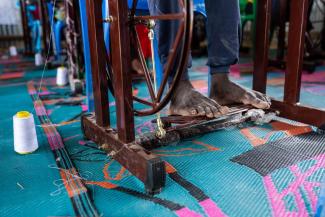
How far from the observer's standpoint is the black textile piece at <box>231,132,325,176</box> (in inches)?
34.6

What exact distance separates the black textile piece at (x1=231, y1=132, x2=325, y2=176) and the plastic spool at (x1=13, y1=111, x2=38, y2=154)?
656 mm

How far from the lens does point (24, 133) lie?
3.31 ft

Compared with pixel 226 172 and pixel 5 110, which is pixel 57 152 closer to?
pixel 226 172

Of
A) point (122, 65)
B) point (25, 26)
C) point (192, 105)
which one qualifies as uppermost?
point (25, 26)

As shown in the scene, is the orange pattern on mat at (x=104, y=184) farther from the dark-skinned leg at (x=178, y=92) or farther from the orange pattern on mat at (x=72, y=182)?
the dark-skinned leg at (x=178, y=92)

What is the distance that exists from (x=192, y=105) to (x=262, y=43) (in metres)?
0.53

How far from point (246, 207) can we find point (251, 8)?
11.1 ft

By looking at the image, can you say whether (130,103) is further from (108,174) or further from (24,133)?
(24,133)

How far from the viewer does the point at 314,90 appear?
1.79 m

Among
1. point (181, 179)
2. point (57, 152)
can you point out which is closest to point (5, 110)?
point (57, 152)

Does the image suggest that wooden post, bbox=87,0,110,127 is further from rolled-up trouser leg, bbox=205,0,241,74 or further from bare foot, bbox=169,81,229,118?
rolled-up trouser leg, bbox=205,0,241,74

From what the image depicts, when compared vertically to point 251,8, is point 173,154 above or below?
below

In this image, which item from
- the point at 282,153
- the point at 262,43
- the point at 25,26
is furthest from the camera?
the point at 25,26

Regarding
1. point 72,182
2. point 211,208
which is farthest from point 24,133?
point 211,208
